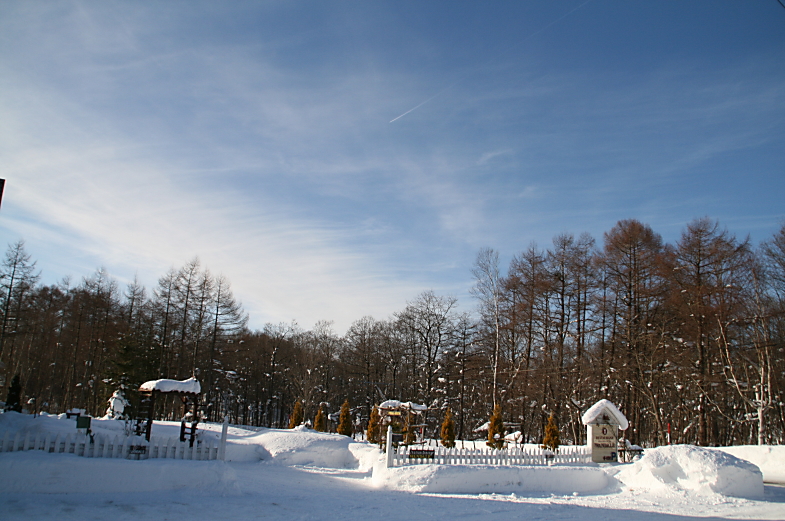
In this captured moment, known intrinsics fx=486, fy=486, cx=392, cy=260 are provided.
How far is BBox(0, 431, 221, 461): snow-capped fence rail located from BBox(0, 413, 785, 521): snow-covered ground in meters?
0.28

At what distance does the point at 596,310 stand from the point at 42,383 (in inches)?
1435

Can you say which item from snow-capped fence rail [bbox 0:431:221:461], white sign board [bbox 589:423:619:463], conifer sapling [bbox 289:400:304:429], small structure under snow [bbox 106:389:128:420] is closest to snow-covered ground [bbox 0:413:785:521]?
snow-capped fence rail [bbox 0:431:221:461]

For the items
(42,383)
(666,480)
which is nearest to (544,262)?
(666,480)

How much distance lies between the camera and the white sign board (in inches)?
677

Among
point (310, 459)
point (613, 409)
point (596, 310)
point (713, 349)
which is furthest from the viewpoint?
point (596, 310)

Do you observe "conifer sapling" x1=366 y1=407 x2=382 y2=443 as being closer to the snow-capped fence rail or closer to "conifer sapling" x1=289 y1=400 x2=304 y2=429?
"conifer sapling" x1=289 y1=400 x2=304 y2=429

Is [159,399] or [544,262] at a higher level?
[544,262]

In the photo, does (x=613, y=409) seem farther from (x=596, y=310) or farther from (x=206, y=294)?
(x=206, y=294)

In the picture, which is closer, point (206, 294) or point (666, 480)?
point (666, 480)

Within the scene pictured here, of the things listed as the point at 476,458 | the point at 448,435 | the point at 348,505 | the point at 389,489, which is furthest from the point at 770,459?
the point at 348,505

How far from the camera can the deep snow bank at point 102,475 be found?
376 inches

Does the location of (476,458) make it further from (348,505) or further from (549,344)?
(549,344)

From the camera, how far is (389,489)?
45.2 ft

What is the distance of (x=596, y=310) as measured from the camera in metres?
26.8
